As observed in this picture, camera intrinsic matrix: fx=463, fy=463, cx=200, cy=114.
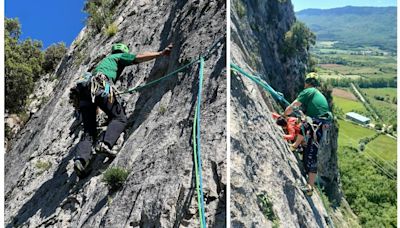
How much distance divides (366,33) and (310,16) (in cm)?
72

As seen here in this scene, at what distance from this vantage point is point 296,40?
909 cm

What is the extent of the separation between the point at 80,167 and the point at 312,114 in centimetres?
346

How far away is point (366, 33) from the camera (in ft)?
18.8

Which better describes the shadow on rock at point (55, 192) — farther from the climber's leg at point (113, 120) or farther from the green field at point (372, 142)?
the green field at point (372, 142)

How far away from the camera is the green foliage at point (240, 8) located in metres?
6.22

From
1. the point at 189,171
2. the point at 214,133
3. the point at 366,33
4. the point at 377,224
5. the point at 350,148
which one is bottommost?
the point at 377,224

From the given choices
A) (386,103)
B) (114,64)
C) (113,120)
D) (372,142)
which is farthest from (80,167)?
(386,103)

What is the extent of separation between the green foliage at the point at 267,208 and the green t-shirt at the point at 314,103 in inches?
72.9

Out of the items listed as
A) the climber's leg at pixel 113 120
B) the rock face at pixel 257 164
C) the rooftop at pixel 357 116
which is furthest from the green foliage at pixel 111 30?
the rooftop at pixel 357 116

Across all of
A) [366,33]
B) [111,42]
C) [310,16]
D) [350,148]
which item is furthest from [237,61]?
[111,42]

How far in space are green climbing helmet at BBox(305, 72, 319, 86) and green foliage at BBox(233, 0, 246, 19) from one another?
1210 mm

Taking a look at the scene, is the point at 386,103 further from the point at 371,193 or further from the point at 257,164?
the point at 371,193

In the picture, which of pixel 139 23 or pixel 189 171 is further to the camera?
pixel 139 23

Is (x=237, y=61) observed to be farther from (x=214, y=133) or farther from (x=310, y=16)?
(x=310, y=16)
